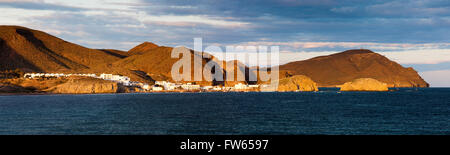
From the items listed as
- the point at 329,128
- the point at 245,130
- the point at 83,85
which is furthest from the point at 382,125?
the point at 83,85

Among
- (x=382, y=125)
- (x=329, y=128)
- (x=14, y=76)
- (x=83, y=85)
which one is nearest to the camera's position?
(x=329, y=128)

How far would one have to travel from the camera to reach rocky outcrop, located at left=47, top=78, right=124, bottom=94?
15688 centimetres

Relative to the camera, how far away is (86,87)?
16188cm

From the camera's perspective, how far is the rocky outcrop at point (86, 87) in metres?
157

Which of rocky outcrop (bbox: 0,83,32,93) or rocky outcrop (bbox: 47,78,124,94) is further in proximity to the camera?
rocky outcrop (bbox: 47,78,124,94)

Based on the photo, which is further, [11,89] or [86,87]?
[86,87]

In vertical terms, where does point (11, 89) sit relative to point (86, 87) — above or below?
below

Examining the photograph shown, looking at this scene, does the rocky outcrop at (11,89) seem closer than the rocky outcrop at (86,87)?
Yes
